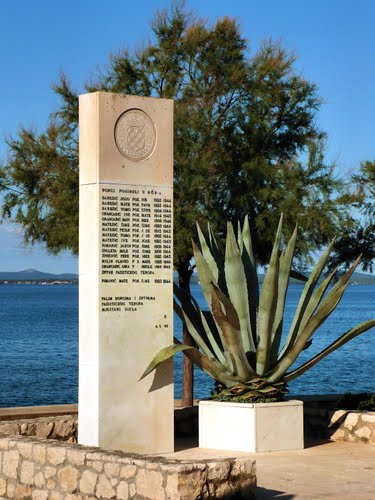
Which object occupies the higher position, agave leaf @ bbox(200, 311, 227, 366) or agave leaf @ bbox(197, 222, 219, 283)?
agave leaf @ bbox(197, 222, 219, 283)

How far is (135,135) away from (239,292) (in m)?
2.33

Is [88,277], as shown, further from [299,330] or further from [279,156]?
[279,156]

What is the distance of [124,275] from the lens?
1132 centimetres

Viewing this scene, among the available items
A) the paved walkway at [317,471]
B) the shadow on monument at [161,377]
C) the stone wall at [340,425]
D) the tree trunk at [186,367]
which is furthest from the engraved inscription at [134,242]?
the tree trunk at [186,367]

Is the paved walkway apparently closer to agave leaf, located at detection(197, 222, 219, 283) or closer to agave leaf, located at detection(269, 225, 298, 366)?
agave leaf, located at detection(269, 225, 298, 366)

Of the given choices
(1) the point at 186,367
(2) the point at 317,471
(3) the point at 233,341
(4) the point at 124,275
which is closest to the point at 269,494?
(2) the point at 317,471

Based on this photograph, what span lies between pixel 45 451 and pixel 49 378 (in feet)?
104

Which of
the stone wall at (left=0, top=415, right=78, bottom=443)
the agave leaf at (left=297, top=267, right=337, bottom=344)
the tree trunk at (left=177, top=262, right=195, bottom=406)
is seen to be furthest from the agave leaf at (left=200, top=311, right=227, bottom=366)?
the tree trunk at (left=177, top=262, right=195, bottom=406)

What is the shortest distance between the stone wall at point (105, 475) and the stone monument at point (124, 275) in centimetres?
161

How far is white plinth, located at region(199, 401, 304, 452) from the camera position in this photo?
38.1 ft

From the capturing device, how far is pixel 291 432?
11852 mm

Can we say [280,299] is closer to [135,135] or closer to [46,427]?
[135,135]

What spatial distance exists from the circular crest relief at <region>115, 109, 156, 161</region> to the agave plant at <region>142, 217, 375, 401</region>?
1302 mm

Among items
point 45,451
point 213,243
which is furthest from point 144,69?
point 45,451
